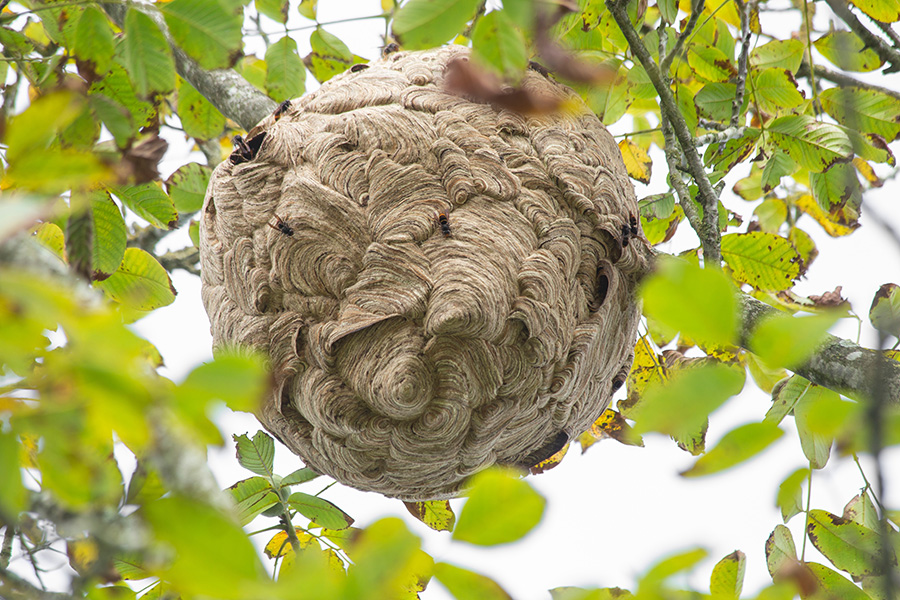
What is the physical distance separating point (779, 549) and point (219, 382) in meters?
1.52

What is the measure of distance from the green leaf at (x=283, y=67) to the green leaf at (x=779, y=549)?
174 cm

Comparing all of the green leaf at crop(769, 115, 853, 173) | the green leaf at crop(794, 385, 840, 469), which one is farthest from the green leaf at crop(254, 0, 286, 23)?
the green leaf at crop(794, 385, 840, 469)

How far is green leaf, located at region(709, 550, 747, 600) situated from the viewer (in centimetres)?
126

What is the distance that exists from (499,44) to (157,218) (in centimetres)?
106

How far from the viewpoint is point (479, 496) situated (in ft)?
2.28

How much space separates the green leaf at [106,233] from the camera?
4.71 ft

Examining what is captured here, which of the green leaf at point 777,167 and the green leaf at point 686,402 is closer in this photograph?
the green leaf at point 686,402

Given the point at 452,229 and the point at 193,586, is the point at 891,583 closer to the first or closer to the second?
the point at 193,586

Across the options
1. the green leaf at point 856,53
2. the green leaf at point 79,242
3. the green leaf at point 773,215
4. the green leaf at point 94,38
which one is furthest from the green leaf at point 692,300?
the green leaf at point 773,215

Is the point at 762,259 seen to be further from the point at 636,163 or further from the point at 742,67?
the point at 636,163

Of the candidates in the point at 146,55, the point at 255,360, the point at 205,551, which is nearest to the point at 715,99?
the point at 146,55

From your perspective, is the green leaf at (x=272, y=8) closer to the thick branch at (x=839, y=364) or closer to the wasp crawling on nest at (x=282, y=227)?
the wasp crawling on nest at (x=282, y=227)

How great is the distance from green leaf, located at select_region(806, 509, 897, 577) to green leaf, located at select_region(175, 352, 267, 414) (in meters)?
1.49

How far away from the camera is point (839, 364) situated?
144 cm
